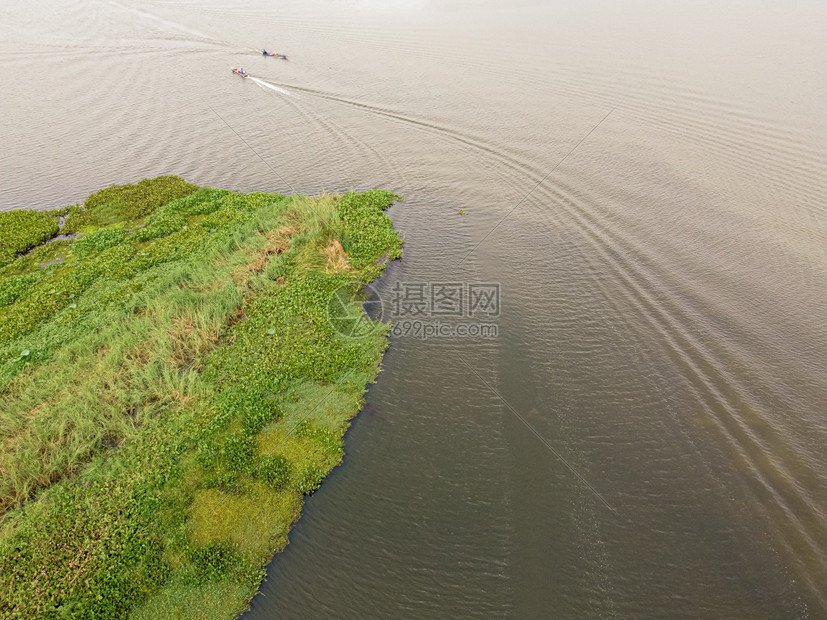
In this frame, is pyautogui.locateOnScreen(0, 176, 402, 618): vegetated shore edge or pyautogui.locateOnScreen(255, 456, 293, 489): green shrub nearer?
pyautogui.locateOnScreen(0, 176, 402, 618): vegetated shore edge

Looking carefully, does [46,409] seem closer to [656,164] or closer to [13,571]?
[13,571]

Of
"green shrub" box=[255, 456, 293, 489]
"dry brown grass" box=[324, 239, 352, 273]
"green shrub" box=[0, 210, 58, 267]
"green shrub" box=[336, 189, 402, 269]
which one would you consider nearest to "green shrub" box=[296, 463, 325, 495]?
"green shrub" box=[255, 456, 293, 489]

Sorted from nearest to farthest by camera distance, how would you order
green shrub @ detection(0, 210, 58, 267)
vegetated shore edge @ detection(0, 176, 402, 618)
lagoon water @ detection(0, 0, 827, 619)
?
vegetated shore edge @ detection(0, 176, 402, 618)
lagoon water @ detection(0, 0, 827, 619)
green shrub @ detection(0, 210, 58, 267)

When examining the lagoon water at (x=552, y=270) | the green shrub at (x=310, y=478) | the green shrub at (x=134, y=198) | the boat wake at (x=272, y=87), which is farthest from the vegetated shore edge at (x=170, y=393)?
the boat wake at (x=272, y=87)

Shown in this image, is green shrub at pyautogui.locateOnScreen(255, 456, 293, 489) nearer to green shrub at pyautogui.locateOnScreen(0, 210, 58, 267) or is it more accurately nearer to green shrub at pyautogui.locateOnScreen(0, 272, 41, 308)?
green shrub at pyautogui.locateOnScreen(0, 272, 41, 308)

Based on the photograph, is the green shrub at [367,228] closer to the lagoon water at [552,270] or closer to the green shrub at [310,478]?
the lagoon water at [552,270]

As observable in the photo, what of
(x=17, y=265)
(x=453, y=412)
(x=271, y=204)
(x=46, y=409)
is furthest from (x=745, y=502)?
(x=17, y=265)
